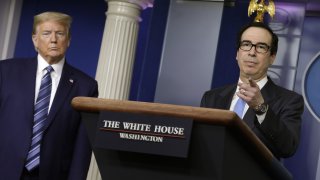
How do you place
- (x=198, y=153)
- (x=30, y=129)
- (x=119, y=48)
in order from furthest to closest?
1. (x=119, y=48)
2. (x=30, y=129)
3. (x=198, y=153)

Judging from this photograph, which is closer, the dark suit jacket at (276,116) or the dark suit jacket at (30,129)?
the dark suit jacket at (276,116)

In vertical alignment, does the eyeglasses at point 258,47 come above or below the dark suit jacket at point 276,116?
above

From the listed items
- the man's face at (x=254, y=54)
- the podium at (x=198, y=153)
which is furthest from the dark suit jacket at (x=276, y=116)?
the podium at (x=198, y=153)

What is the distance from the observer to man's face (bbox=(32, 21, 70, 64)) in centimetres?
299

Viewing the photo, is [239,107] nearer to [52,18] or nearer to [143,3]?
[52,18]

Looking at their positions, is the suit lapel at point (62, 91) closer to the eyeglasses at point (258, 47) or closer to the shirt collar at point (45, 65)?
the shirt collar at point (45, 65)

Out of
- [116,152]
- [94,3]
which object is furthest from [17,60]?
[94,3]

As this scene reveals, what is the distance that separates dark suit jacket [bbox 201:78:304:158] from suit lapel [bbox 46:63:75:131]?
693mm

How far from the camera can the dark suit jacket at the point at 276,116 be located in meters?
1.97

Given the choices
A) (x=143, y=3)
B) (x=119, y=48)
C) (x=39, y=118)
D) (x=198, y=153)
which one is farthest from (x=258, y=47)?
(x=143, y=3)

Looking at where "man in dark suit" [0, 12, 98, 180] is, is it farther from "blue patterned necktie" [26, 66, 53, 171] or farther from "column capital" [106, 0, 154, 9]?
"column capital" [106, 0, 154, 9]

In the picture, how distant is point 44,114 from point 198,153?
144 cm

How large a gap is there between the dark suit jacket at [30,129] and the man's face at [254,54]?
0.89 meters

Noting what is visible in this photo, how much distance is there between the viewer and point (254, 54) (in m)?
2.44
